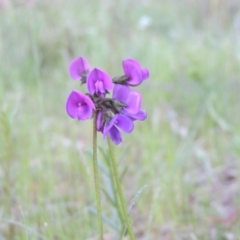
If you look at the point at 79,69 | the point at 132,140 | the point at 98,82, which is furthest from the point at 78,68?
the point at 132,140

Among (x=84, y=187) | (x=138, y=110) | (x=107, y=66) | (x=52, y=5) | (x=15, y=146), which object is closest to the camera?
(x=138, y=110)

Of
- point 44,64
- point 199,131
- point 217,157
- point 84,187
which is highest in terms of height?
point 44,64

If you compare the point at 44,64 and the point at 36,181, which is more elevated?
the point at 44,64

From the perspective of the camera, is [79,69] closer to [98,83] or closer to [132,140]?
[98,83]

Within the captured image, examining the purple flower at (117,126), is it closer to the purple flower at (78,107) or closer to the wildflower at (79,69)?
the purple flower at (78,107)

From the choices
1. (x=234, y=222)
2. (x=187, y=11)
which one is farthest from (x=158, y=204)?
(x=187, y=11)

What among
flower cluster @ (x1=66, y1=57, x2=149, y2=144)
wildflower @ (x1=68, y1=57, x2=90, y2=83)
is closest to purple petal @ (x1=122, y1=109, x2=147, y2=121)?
flower cluster @ (x1=66, y1=57, x2=149, y2=144)

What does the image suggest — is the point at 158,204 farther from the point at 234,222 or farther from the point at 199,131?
the point at 199,131

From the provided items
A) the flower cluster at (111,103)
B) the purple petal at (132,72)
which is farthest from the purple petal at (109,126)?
the purple petal at (132,72)
